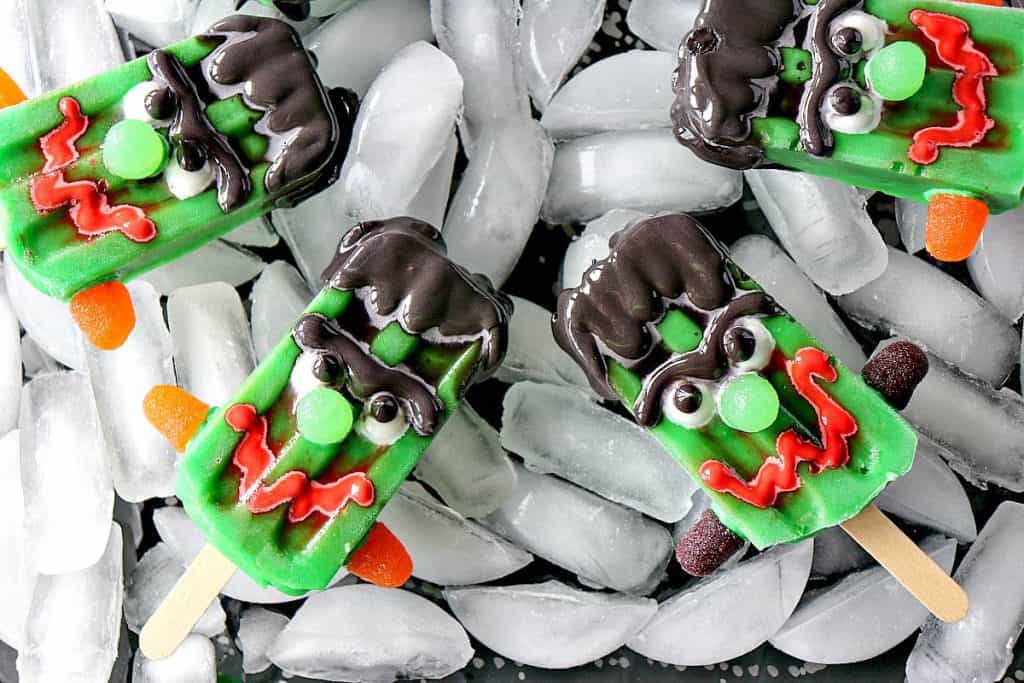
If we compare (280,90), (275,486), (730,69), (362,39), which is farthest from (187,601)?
(730,69)

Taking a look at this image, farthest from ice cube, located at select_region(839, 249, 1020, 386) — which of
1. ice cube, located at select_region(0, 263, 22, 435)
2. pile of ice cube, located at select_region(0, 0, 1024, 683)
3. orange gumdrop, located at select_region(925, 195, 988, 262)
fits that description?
ice cube, located at select_region(0, 263, 22, 435)

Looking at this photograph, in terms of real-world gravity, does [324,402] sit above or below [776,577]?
above

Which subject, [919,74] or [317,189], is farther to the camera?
[317,189]

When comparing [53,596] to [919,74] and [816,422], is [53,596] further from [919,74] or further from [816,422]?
[919,74]

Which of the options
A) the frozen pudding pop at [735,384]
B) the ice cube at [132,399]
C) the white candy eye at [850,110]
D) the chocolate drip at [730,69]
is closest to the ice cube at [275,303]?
the ice cube at [132,399]

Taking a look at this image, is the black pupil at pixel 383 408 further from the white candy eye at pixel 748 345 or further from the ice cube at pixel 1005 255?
the ice cube at pixel 1005 255

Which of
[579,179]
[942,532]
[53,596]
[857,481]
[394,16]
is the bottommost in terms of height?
[53,596]

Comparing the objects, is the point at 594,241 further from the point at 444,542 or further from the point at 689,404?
the point at 444,542

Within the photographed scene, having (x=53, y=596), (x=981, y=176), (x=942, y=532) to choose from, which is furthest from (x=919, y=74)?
(x=53, y=596)
